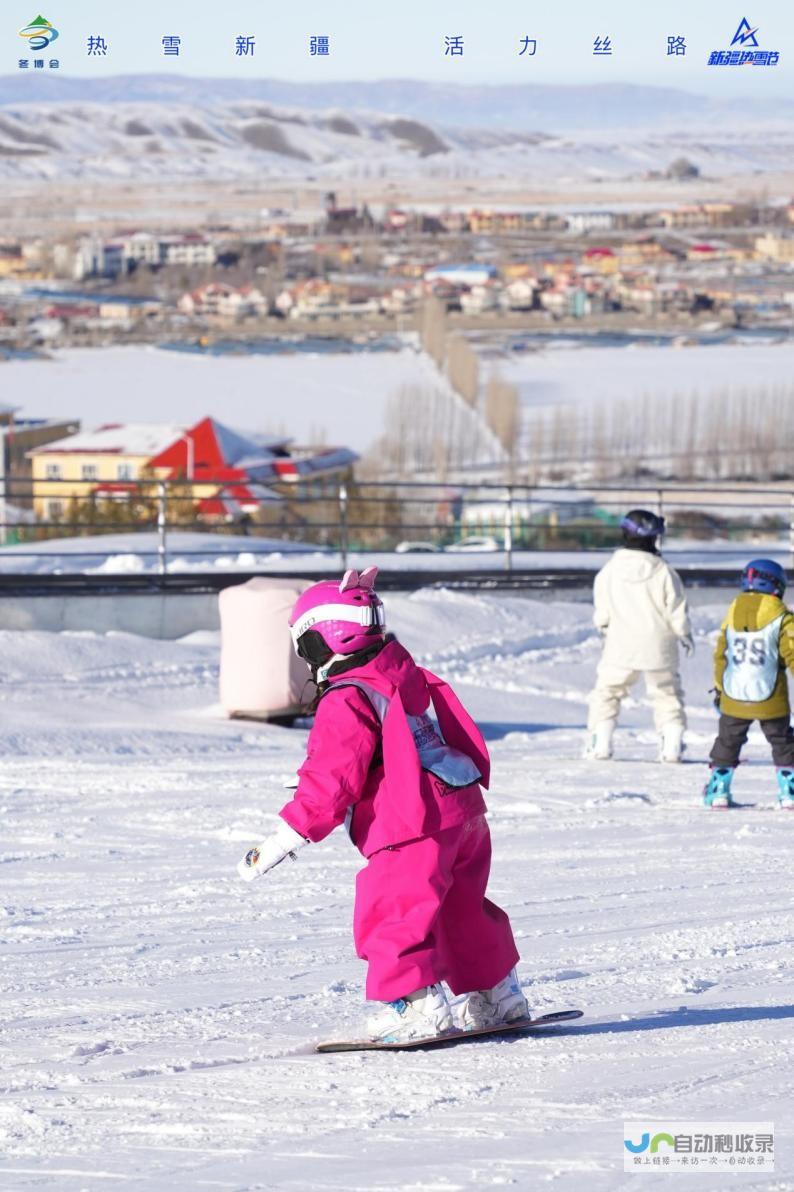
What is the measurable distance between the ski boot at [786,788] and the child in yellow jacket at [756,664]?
94 millimetres

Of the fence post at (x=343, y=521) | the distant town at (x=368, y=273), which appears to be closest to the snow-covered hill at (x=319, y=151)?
the distant town at (x=368, y=273)

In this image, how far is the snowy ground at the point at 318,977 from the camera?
3582mm

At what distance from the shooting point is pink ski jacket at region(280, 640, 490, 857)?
4.19 metres

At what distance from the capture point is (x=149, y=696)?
12.4 meters

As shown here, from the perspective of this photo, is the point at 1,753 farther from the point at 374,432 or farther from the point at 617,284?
the point at 617,284

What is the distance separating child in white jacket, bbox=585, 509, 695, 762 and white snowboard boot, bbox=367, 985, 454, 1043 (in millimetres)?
5551

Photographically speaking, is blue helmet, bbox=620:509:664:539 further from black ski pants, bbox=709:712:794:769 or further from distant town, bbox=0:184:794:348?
distant town, bbox=0:184:794:348

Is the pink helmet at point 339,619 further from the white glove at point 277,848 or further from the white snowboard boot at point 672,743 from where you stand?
the white snowboard boot at point 672,743

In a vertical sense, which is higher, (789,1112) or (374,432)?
(789,1112)

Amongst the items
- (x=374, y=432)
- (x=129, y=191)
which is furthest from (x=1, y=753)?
(x=129, y=191)

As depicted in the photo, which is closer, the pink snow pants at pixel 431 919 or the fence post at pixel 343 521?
the pink snow pants at pixel 431 919

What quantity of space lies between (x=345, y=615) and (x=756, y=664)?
4363mm

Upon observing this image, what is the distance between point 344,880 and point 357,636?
2911mm

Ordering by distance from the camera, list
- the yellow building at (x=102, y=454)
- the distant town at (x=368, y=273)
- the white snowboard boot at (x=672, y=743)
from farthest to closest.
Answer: the distant town at (x=368, y=273), the yellow building at (x=102, y=454), the white snowboard boot at (x=672, y=743)
